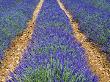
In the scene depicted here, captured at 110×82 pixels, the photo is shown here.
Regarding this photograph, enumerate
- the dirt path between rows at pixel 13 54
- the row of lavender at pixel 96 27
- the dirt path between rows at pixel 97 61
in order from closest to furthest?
the dirt path between rows at pixel 97 61 → the dirt path between rows at pixel 13 54 → the row of lavender at pixel 96 27

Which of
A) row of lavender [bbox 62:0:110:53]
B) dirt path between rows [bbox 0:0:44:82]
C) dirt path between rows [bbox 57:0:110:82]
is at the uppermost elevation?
dirt path between rows [bbox 0:0:44:82]

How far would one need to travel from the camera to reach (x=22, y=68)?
782 centimetres

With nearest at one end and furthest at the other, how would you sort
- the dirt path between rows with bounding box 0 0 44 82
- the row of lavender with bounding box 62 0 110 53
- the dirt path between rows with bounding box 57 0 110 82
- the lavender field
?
the lavender field → the dirt path between rows with bounding box 57 0 110 82 → the dirt path between rows with bounding box 0 0 44 82 → the row of lavender with bounding box 62 0 110 53

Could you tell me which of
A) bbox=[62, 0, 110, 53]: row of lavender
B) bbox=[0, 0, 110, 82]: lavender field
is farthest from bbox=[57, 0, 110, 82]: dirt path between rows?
bbox=[62, 0, 110, 53]: row of lavender

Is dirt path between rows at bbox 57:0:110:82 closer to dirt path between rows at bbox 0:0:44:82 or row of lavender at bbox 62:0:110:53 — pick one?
row of lavender at bbox 62:0:110:53

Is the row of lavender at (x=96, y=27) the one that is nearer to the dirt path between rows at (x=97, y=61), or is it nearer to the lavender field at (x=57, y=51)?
the lavender field at (x=57, y=51)

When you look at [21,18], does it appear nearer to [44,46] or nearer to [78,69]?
[44,46]

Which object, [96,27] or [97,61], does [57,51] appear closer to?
[97,61]

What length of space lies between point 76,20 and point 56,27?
4758mm

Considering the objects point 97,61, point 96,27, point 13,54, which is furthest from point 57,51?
point 96,27

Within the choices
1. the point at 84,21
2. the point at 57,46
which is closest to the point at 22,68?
the point at 57,46

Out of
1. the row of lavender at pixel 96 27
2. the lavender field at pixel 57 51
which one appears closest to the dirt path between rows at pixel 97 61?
the lavender field at pixel 57 51

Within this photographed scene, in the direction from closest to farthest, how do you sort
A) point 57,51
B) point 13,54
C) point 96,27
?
point 57,51 < point 13,54 < point 96,27

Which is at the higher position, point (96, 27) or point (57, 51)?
point (57, 51)
